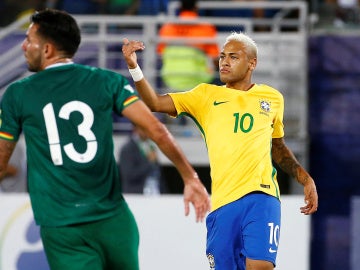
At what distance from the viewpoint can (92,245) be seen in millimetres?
5453

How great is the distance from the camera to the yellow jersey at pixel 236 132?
6.38 meters

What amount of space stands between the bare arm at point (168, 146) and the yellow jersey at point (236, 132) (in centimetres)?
95

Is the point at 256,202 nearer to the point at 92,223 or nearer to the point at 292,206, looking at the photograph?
the point at 92,223

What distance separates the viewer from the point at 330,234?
432 inches

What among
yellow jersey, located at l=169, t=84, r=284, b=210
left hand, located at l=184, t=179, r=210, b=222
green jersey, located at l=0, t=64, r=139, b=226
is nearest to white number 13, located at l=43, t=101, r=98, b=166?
green jersey, located at l=0, t=64, r=139, b=226

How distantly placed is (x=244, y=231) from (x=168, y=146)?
1199 millimetres

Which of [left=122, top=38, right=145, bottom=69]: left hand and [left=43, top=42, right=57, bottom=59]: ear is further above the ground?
A: [left=43, top=42, right=57, bottom=59]: ear

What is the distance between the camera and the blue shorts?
6328 millimetres

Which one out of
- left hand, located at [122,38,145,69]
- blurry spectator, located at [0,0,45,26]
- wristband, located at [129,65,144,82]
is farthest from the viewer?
blurry spectator, located at [0,0,45,26]

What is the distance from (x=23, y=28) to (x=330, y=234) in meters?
4.76

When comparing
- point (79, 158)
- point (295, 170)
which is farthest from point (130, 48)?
point (295, 170)

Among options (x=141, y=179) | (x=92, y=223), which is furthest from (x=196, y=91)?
(x=141, y=179)

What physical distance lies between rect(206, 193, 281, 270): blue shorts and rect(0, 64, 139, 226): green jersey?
1123 mm

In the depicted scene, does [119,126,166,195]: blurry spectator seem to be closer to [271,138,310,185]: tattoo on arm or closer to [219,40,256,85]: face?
[271,138,310,185]: tattoo on arm
